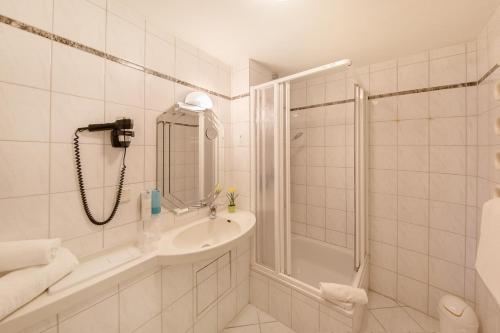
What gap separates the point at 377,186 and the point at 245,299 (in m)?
1.64

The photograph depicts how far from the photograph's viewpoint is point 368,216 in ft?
6.50

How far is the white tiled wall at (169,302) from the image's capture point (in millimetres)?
938

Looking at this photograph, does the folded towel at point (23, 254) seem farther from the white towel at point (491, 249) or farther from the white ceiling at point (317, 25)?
the white towel at point (491, 249)

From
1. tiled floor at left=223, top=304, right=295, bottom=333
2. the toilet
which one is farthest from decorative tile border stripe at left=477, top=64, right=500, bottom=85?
tiled floor at left=223, top=304, right=295, bottom=333

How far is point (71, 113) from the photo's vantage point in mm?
962

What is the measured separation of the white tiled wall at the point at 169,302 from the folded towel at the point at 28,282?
0.15 metres

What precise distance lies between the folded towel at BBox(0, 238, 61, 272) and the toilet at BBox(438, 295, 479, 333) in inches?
93.8

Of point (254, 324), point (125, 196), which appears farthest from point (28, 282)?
point (254, 324)

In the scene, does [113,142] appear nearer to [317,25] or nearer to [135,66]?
[135,66]

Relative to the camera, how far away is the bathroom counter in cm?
66

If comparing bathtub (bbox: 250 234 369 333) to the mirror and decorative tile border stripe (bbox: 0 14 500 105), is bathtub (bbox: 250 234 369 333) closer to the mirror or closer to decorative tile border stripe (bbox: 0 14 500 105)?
the mirror

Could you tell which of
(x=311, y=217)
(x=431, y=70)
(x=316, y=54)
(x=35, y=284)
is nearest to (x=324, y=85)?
(x=316, y=54)

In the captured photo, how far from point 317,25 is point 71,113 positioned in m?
1.54

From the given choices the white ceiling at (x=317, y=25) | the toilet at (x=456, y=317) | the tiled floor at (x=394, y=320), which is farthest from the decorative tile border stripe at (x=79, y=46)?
the toilet at (x=456, y=317)
